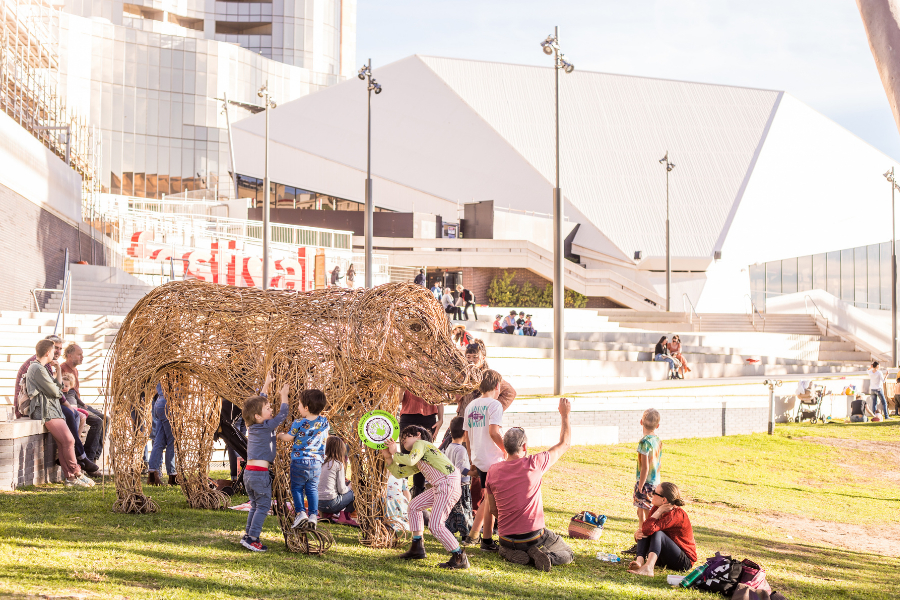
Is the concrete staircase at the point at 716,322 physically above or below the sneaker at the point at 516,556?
above

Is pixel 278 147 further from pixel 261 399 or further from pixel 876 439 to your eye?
pixel 261 399

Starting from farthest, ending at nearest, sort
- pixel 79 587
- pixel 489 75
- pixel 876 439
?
pixel 489 75 < pixel 876 439 < pixel 79 587

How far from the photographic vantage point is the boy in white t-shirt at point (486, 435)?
270 inches

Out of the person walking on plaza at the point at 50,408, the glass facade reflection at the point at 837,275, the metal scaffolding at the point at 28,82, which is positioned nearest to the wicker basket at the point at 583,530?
the person walking on plaza at the point at 50,408

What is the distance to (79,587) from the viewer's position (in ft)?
16.5

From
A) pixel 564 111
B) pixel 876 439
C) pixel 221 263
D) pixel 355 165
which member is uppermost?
pixel 564 111

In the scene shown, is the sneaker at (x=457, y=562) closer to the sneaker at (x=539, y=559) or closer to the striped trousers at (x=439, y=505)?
the striped trousers at (x=439, y=505)

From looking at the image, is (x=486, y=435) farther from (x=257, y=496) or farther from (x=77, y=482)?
(x=77, y=482)

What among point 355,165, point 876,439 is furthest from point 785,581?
point 355,165

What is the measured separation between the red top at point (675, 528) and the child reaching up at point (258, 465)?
324 centimetres

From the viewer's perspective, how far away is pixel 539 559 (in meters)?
6.40

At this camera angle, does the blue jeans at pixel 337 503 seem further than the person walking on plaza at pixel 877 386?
No

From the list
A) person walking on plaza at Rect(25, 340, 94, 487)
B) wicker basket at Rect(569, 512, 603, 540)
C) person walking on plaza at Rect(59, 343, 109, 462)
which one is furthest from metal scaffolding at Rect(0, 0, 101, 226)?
wicker basket at Rect(569, 512, 603, 540)

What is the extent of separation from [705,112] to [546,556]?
159 feet
